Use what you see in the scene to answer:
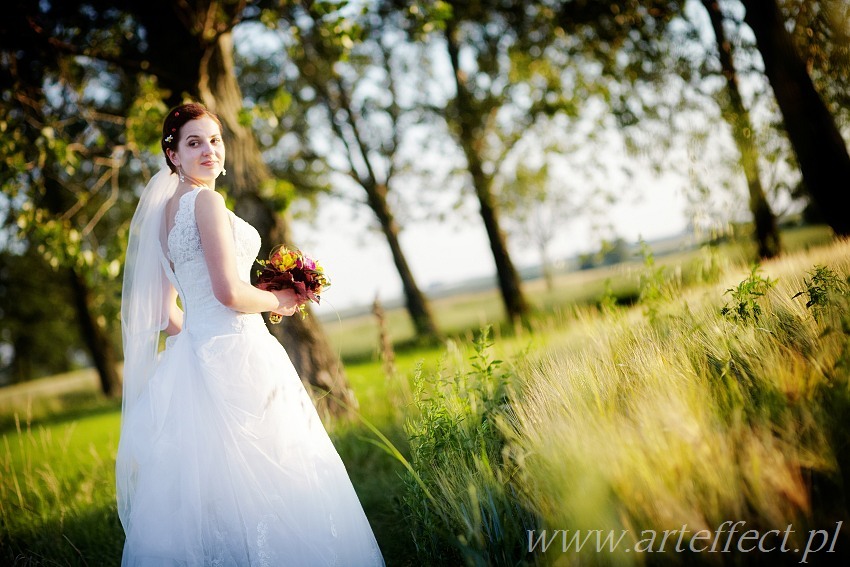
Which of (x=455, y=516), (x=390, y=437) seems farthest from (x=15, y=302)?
(x=455, y=516)

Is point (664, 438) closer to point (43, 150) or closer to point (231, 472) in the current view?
point (231, 472)

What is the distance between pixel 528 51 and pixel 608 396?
11176mm

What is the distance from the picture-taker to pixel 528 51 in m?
11.9

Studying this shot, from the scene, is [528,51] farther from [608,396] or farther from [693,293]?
[608,396]

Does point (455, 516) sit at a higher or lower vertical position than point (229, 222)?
lower

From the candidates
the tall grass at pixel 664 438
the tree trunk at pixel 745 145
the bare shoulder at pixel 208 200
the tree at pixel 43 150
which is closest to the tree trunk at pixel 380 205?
the tree at pixel 43 150

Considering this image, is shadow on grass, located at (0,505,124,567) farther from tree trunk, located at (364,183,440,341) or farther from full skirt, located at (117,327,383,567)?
tree trunk, located at (364,183,440,341)

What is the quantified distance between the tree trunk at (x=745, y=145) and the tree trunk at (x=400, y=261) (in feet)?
31.2

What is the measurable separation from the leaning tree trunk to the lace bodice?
271cm

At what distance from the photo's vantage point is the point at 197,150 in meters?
3.12

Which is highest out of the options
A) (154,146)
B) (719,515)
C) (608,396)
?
(154,146)

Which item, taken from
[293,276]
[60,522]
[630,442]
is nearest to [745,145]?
[630,442]

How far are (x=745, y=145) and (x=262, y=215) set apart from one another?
25.0 feet

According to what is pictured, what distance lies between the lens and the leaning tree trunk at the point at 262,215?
583 centimetres
